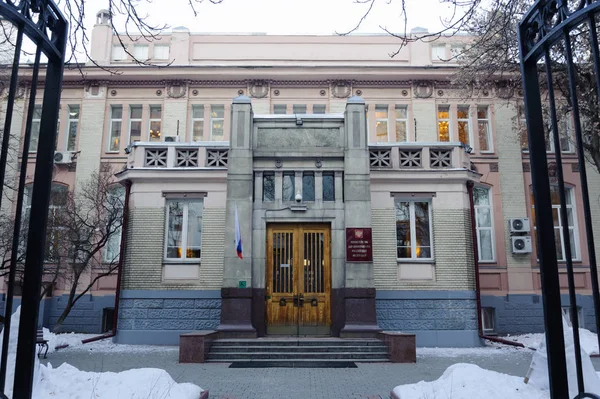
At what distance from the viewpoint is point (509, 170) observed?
20125 mm

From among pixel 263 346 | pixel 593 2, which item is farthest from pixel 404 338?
pixel 593 2

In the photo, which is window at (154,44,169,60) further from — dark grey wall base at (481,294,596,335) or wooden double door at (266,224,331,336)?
dark grey wall base at (481,294,596,335)

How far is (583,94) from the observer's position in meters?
14.8

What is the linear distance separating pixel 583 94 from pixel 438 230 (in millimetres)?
6158

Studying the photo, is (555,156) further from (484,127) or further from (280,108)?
(484,127)

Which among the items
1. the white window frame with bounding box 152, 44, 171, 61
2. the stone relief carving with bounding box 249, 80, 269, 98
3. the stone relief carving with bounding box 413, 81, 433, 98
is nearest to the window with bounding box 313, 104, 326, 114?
the stone relief carving with bounding box 249, 80, 269, 98

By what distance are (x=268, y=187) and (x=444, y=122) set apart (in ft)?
33.7

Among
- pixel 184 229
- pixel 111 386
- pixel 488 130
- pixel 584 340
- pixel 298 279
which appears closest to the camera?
pixel 111 386

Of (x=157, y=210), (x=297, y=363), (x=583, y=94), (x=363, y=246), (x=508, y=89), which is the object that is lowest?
(x=297, y=363)

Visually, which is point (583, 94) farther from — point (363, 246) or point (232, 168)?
point (232, 168)

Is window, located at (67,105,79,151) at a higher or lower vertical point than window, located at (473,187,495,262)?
higher

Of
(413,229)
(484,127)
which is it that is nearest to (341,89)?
(484,127)

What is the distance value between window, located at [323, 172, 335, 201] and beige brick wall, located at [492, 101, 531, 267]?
346 inches

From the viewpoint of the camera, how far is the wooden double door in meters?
13.8
